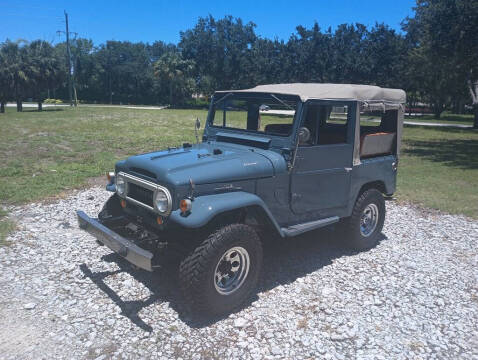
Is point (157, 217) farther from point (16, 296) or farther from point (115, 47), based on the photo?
point (115, 47)

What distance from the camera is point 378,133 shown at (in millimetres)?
5852

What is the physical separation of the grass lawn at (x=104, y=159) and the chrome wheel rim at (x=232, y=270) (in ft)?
12.4

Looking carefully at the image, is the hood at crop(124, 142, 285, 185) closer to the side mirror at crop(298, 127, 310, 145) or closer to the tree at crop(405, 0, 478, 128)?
the side mirror at crop(298, 127, 310, 145)

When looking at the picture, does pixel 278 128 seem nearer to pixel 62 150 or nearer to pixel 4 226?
pixel 4 226

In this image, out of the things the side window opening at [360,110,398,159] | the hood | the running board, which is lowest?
the running board

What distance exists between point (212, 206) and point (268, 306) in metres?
1.34

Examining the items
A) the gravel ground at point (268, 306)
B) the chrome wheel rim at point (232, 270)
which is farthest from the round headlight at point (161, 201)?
the gravel ground at point (268, 306)

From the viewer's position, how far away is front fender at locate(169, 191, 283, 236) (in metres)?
3.63

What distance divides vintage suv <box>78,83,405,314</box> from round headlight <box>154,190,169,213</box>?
0.4 inches

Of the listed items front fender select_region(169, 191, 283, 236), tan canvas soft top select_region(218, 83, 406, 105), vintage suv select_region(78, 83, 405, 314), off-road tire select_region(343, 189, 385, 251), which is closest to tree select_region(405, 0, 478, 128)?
vintage suv select_region(78, 83, 405, 314)

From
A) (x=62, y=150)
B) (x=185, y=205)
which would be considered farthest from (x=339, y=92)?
(x=62, y=150)

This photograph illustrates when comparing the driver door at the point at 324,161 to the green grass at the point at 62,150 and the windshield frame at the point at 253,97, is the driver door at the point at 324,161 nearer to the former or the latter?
the windshield frame at the point at 253,97

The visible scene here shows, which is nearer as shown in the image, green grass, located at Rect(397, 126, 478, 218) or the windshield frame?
the windshield frame

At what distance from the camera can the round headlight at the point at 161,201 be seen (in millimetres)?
3877
